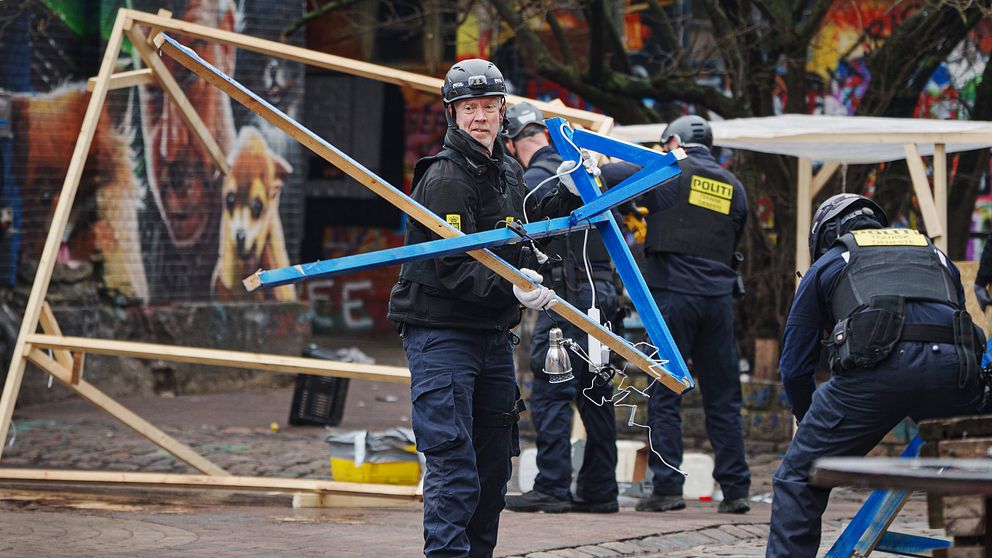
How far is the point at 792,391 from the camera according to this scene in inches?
213

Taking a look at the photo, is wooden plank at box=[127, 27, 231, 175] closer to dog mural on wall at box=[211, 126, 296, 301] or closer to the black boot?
the black boot

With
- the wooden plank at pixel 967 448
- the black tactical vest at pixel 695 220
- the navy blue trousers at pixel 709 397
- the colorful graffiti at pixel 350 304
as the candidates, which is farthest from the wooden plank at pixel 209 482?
the colorful graffiti at pixel 350 304

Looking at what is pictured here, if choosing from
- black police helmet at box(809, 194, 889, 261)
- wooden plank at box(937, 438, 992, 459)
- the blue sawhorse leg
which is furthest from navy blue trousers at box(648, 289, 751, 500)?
wooden plank at box(937, 438, 992, 459)

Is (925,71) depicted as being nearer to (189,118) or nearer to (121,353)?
(189,118)

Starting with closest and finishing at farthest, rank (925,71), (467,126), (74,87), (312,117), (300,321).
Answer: (467,126) → (925,71) → (74,87) → (300,321) → (312,117)

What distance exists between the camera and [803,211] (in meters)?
9.91

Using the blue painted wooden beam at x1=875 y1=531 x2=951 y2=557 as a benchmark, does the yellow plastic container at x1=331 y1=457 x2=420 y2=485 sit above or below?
below

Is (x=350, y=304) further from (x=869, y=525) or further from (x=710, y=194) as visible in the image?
(x=869, y=525)

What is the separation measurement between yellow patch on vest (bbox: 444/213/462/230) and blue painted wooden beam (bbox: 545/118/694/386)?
56 cm

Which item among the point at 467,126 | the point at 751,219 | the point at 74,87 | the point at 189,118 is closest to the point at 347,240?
the point at 74,87

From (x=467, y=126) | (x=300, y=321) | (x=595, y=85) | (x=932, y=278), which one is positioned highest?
(x=595, y=85)

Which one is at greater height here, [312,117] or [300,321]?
[312,117]

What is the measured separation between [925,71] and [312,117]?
30.0ft

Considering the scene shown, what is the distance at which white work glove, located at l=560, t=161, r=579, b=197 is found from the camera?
5.45 metres
